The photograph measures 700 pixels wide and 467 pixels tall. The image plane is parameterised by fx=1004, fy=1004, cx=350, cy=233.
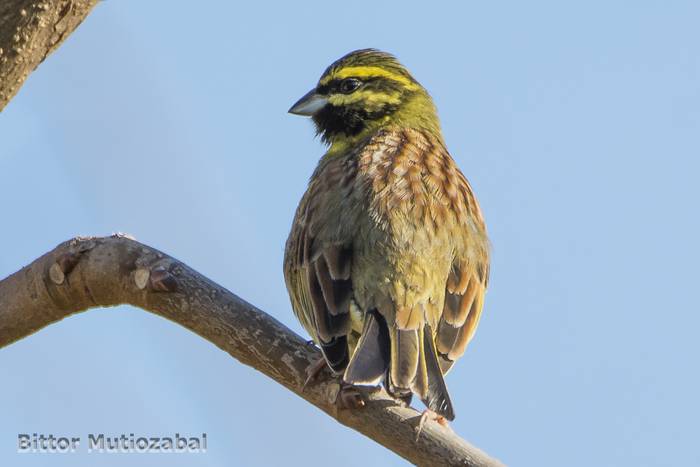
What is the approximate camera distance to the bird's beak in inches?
243

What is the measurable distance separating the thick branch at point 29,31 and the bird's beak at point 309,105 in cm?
273

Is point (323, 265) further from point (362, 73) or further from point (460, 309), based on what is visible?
point (362, 73)

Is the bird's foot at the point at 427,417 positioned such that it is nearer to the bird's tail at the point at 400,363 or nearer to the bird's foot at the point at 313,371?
the bird's tail at the point at 400,363

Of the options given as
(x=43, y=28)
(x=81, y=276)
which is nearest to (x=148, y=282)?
(x=81, y=276)

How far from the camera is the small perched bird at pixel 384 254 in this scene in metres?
4.37

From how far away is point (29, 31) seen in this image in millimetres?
3402

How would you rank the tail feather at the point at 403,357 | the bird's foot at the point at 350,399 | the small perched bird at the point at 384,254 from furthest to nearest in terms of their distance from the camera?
the small perched bird at the point at 384,254
the tail feather at the point at 403,357
the bird's foot at the point at 350,399

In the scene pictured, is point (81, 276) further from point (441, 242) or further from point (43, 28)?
point (441, 242)

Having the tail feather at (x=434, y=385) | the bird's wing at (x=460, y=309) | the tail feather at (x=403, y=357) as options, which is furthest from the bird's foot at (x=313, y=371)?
the bird's wing at (x=460, y=309)

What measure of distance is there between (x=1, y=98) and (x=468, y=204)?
2.78m

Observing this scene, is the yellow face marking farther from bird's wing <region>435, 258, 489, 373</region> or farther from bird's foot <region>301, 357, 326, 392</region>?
bird's foot <region>301, 357, 326, 392</region>

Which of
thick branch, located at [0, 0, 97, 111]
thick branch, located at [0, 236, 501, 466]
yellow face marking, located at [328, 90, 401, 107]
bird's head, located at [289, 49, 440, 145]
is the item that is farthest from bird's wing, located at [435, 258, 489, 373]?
thick branch, located at [0, 0, 97, 111]

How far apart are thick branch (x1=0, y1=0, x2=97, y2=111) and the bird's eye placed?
2.81 m

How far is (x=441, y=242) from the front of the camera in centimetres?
504
